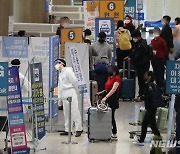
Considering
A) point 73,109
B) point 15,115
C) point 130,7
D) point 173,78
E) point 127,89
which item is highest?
point 130,7

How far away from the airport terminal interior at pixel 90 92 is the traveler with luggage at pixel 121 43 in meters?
0.03

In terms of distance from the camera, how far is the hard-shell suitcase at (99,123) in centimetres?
1239

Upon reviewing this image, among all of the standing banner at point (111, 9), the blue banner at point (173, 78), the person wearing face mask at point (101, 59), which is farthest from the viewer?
the standing banner at point (111, 9)

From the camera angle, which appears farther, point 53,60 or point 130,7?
point 130,7

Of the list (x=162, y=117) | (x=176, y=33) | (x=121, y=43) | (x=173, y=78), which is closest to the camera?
(x=173, y=78)

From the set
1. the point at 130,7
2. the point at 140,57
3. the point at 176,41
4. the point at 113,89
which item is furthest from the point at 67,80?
the point at 130,7

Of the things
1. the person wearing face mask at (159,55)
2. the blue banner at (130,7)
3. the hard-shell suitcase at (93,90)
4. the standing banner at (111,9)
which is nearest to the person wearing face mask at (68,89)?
the hard-shell suitcase at (93,90)

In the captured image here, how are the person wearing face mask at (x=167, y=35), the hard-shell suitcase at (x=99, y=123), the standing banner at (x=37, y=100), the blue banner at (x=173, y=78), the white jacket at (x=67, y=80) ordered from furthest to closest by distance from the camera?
1. the person wearing face mask at (x=167, y=35)
2. the white jacket at (x=67, y=80)
3. the hard-shell suitcase at (x=99, y=123)
4. the standing banner at (x=37, y=100)
5. the blue banner at (x=173, y=78)

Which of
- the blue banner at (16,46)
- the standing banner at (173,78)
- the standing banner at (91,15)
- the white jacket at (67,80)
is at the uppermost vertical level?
the standing banner at (91,15)

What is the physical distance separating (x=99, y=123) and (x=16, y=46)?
2.52 metres

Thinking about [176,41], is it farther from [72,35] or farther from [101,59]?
[72,35]

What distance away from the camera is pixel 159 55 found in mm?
17453

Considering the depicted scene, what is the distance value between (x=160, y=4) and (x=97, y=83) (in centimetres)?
2707

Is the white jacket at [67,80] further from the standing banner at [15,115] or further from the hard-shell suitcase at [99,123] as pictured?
the standing banner at [15,115]
